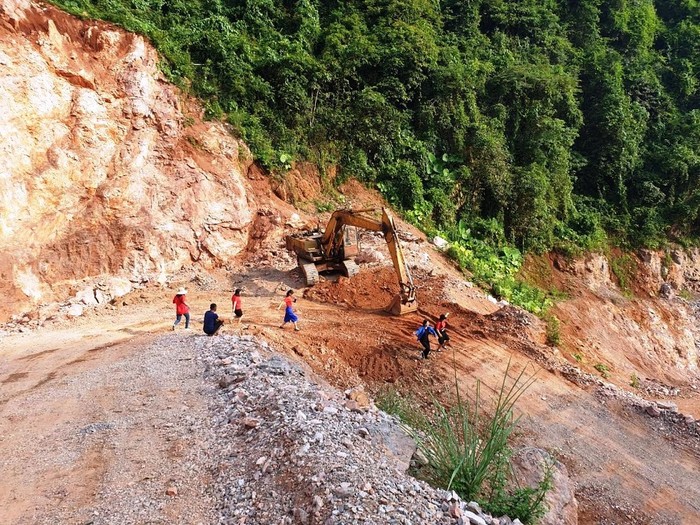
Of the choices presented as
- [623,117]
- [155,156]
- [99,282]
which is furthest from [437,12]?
[99,282]

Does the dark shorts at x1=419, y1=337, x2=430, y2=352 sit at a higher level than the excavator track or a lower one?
lower

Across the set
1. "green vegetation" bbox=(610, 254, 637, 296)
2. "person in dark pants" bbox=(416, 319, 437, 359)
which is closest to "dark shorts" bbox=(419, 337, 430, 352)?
"person in dark pants" bbox=(416, 319, 437, 359)

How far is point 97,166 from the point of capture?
43.9ft

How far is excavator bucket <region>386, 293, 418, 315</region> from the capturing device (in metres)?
11.6

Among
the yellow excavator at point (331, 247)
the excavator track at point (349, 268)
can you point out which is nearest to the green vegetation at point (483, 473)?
the yellow excavator at point (331, 247)

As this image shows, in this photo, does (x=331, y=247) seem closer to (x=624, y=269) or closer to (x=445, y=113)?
(x=445, y=113)

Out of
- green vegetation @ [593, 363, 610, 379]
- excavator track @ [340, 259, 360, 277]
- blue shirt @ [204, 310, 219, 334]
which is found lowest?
green vegetation @ [593, 363, 610, 379]

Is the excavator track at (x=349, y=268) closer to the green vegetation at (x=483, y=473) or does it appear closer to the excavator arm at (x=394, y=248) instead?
the excavator arm at (x=394, y=248)

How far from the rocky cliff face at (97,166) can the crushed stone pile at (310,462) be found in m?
7.77

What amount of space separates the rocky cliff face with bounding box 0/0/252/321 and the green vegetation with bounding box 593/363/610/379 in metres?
11.6

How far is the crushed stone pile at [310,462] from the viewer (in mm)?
4090

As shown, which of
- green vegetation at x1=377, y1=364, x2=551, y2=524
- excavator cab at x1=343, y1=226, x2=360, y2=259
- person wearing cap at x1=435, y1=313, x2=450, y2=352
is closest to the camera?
green vegetation at x1=377, y1=364, x2=551, y2=524

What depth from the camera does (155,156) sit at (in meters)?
14.6

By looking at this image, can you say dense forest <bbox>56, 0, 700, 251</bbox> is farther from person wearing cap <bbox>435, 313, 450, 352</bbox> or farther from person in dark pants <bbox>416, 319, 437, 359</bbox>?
person in dark pants <bbox>416, 319, 437, 359</bbox>
